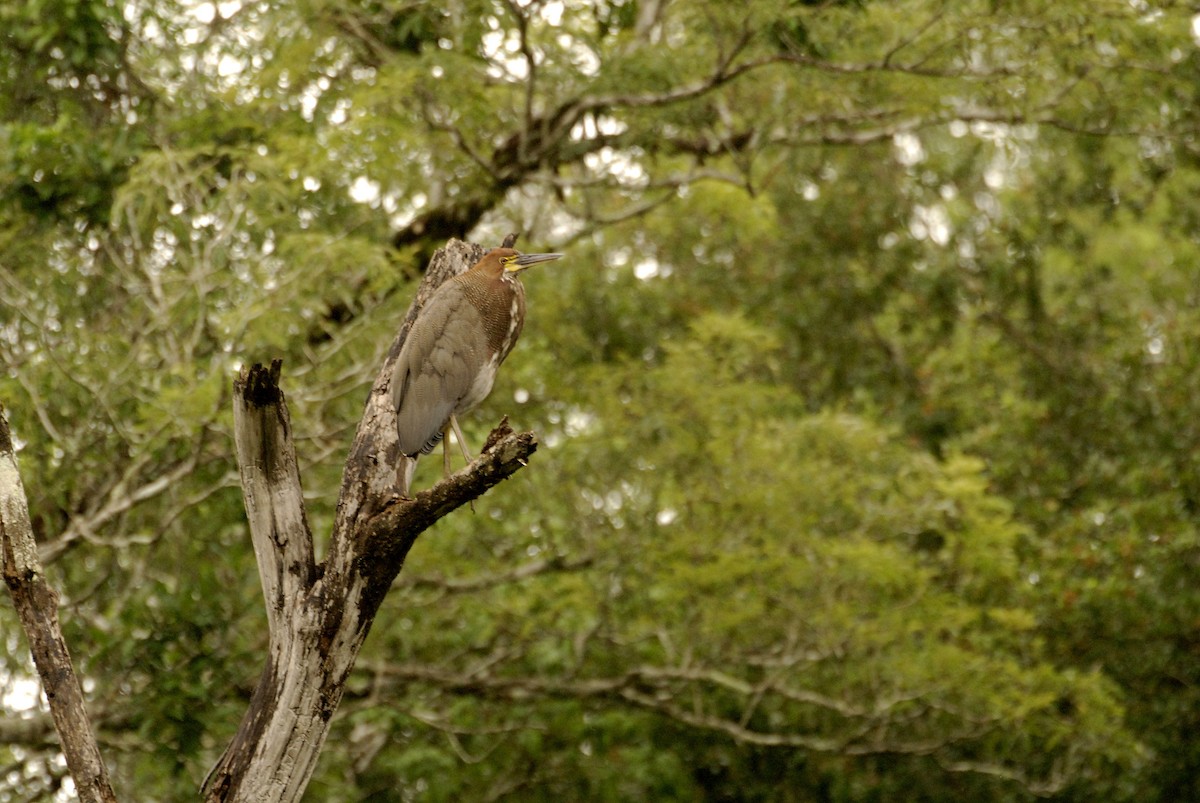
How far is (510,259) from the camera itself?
521cm

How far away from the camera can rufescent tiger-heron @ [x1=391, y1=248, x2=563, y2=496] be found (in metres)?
4.65

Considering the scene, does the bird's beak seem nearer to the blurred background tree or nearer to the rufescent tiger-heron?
the rufescent tiger-heron

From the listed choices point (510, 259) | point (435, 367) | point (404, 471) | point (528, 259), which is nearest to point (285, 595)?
point (404, 471)

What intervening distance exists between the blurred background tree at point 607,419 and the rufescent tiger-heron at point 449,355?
2.46m

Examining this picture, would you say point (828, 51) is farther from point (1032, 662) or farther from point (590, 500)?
point (1032, 662)

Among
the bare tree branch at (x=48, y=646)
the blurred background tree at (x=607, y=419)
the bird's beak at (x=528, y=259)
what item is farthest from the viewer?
the blurred background tree at (x=607, y=419)

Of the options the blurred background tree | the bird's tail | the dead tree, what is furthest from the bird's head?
the blurred background tree

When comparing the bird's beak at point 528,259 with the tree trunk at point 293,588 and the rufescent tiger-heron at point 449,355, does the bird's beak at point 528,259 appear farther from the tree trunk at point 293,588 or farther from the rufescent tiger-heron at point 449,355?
the tree trunk at point 293,588

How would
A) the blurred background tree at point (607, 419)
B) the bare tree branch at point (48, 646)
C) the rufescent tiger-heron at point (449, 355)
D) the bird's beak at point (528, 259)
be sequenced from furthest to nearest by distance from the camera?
the blurred background tree at point (607, 419) < the bird's beak at point (528, 259) < the rufescent tiger-heron at point (449, 355) < the bare tree branch at point (48, 646)

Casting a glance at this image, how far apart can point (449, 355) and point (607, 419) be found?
4612mm

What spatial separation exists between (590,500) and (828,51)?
2.76 meters

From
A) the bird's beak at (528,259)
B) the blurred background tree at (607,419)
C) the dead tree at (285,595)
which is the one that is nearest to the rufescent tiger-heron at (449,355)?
the bird's beak at (528,259)

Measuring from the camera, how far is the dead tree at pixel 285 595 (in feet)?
13.6

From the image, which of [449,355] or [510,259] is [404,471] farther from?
[510,259]
